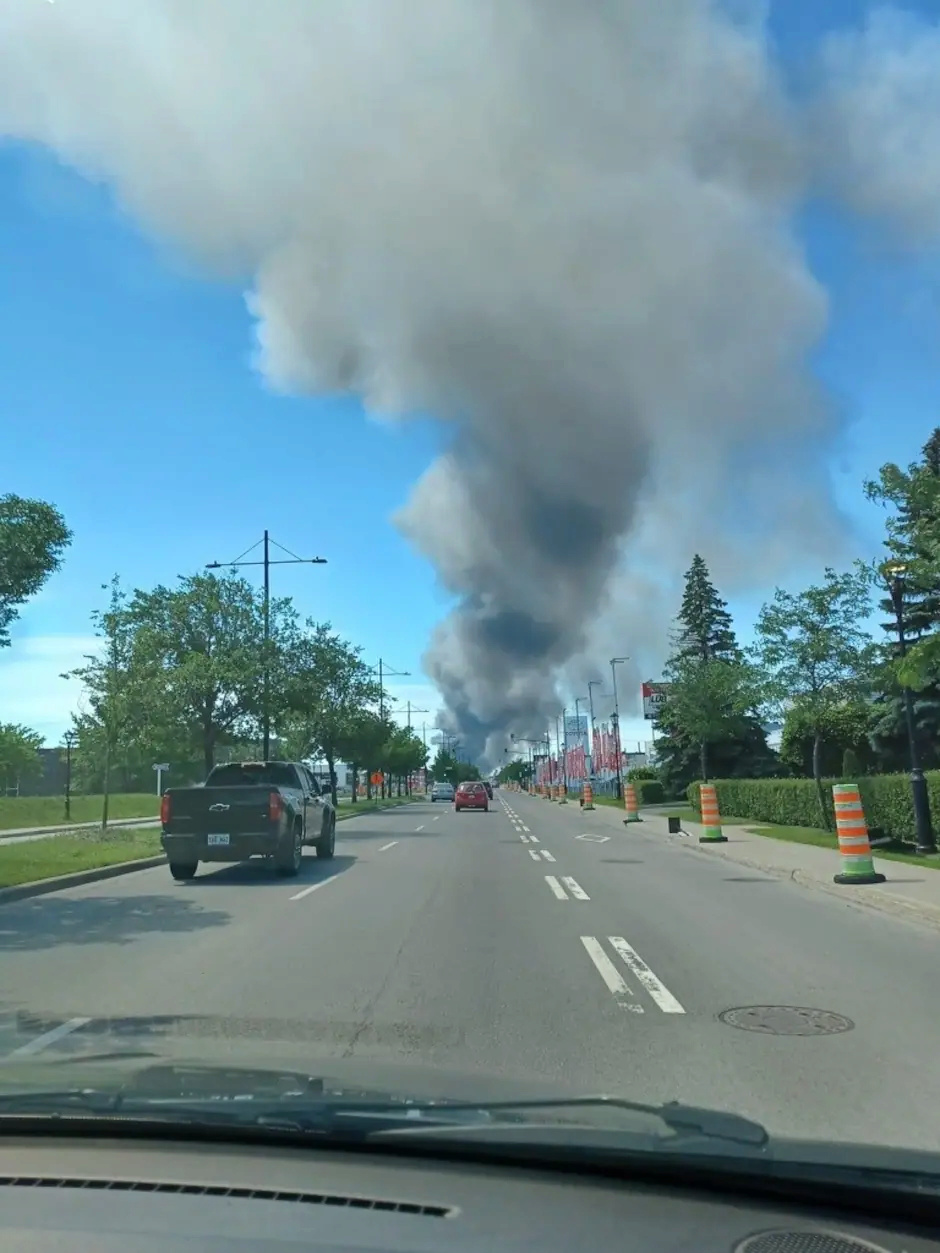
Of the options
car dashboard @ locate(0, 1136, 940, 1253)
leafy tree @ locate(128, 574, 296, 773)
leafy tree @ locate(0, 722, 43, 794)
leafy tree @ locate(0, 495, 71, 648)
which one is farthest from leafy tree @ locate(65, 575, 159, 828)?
leafy tree @ locate(0, 722, 43, 794)

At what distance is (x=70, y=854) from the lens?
21.7 m

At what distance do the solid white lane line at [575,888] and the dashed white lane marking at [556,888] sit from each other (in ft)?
0.39

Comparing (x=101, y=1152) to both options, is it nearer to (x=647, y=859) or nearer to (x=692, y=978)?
(x=692, y=978)

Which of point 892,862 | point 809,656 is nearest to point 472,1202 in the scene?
point 892,862

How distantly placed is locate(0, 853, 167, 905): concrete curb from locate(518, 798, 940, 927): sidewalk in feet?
36.0

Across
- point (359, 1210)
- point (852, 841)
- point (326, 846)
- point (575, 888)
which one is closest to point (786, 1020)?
point (359, 1210)

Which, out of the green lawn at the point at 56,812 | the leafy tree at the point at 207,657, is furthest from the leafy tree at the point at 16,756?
the leafy tree at the point at 207,657

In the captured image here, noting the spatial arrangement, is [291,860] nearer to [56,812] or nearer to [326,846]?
[326,846]

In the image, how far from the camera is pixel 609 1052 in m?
6.80

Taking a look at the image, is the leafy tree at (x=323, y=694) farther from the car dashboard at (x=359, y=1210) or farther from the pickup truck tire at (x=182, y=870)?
the car dashboard at (x=359, y=1210)

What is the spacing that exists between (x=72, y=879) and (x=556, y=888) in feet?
24.6

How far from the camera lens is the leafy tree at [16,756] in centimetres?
8562

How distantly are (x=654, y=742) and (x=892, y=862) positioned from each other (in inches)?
1982

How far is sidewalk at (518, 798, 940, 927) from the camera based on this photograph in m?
13.6
